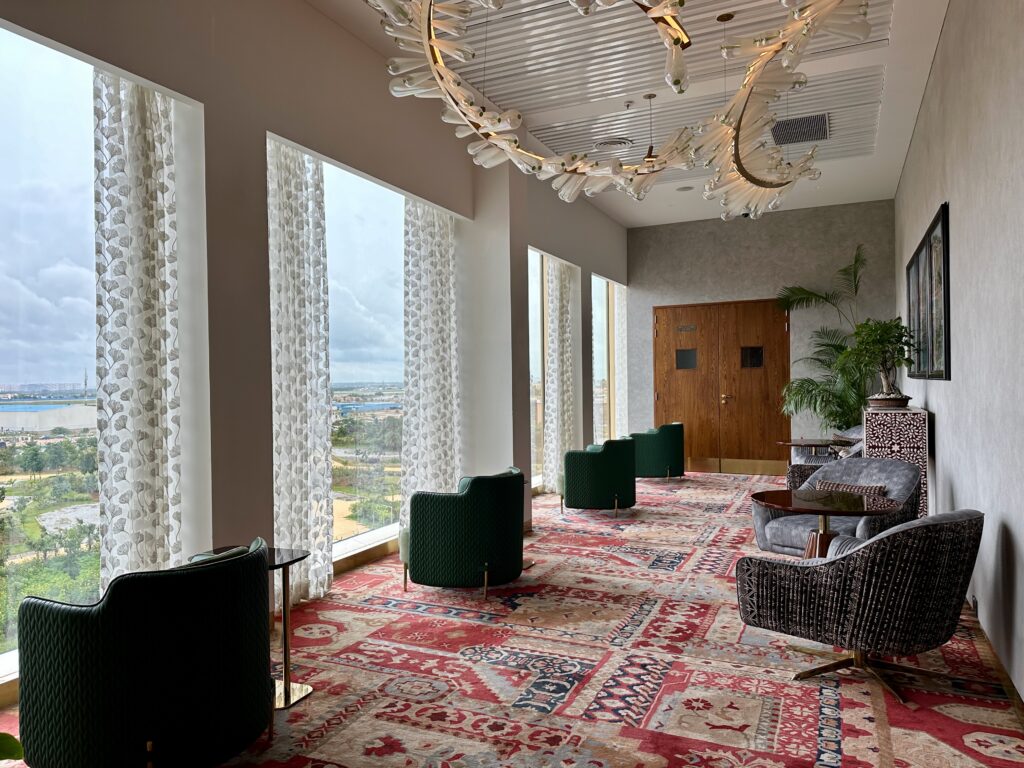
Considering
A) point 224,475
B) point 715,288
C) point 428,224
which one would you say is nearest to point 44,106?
point 224,475

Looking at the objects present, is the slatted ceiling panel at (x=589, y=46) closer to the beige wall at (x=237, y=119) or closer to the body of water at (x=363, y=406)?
the beige wall at (x=237, y=119)

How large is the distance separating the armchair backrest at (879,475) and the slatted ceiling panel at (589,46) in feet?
10.4

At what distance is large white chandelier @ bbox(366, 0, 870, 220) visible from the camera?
3250 mm

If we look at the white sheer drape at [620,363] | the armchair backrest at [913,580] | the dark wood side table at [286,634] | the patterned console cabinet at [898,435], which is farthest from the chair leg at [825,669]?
the white sheer drape at [620,363]

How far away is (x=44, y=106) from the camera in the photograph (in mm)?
3707

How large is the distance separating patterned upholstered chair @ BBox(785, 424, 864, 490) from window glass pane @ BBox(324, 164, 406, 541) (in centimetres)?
399

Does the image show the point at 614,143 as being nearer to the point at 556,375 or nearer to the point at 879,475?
the point at 556,375

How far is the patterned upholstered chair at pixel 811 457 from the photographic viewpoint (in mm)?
7434

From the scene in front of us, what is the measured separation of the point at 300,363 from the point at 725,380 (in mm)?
8646

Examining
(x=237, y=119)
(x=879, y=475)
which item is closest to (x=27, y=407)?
(x=237, y=119)

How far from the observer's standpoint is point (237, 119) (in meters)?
4.48

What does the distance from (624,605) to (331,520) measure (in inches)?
88.1

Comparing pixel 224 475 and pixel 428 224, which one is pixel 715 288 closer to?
pixel 428 224

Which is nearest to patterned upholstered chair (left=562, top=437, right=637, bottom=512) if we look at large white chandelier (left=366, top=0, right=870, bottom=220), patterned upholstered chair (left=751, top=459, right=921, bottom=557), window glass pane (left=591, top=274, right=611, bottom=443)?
patterned upholstered chair (left=751, top=459, right=921, bottom=557)
